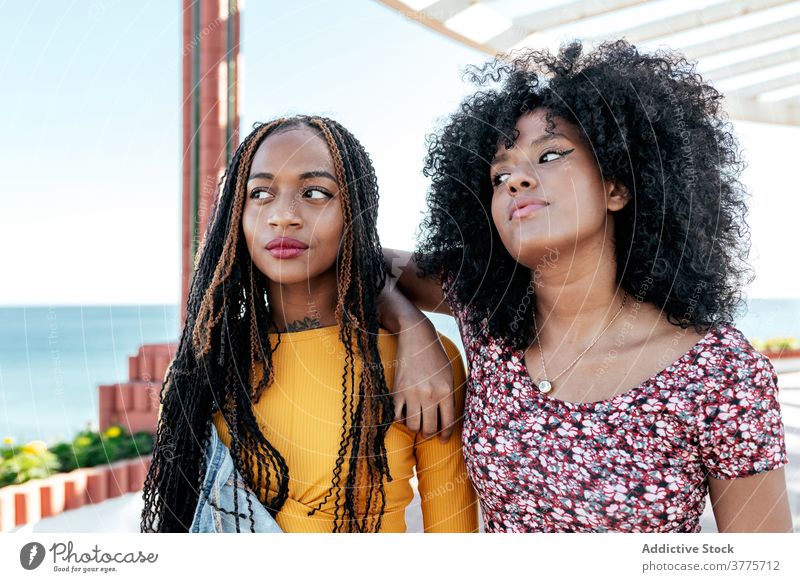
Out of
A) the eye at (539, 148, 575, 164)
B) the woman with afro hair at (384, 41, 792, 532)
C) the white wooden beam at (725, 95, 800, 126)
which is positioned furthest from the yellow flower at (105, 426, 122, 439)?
the white wooden beam at (725, 95, 800, 126)

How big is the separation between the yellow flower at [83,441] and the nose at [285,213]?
1465 millimetres

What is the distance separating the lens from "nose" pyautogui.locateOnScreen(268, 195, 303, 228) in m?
0.78

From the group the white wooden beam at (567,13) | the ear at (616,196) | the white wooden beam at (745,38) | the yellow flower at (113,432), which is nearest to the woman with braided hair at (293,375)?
the ear at (616,196)

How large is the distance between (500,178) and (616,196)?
13 centimetres

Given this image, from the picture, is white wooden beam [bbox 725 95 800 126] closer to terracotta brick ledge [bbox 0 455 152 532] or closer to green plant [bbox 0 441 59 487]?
terracotta brick ledge [bbox 0 455 152 532]

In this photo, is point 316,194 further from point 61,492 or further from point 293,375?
point 61,492

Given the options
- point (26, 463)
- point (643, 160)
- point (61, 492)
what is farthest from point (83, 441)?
point (643, 160)

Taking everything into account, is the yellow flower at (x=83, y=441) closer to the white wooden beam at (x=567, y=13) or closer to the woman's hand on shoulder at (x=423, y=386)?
the woman's hand on shoulder at (x=423, y=386)

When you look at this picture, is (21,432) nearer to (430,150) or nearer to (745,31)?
(430,150)

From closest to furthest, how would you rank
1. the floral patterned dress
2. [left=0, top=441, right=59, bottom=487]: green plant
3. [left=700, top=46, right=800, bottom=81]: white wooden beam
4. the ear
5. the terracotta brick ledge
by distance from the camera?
the floral patterned dress → the ear → [left=700, top=46, right=800, bottom=81]: white wooden beam → the terracotta brick ledge → [left=0, top=441, right=59, bottom=487]: green plant

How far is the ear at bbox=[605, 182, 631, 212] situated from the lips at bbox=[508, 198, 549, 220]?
0.10 meters
